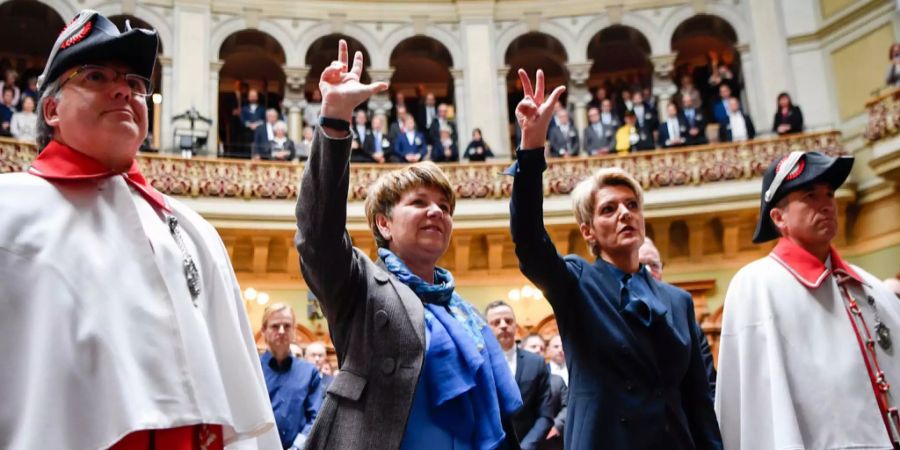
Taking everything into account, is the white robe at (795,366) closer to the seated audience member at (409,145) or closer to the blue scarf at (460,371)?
the blue scarf at (460,371)

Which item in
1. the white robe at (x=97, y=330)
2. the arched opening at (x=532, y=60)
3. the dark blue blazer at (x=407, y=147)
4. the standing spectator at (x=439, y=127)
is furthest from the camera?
the arched opening at (x=532, y=60)

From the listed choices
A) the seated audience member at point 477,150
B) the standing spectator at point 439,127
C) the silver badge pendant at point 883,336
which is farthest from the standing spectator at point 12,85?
the silver badge pendant at point 883,336

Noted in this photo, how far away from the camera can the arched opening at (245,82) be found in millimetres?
14242

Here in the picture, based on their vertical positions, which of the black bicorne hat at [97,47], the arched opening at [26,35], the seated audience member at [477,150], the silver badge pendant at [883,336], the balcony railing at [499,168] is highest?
the arched opening at [26,35]

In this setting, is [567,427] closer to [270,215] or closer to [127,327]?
[127,327]

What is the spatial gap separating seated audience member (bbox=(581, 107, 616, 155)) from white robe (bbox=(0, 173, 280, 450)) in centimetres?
1249

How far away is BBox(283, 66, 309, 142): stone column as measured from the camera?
15008mm

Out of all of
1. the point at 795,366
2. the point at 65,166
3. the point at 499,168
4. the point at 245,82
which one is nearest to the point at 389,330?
the point at 65,166

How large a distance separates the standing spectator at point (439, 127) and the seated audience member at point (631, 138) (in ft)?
9.42

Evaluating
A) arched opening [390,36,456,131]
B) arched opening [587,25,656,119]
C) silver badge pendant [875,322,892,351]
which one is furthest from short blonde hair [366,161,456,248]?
arched opening [587,25,656,119]

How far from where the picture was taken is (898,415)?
2.59 metres

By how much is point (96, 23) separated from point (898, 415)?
2631 mm

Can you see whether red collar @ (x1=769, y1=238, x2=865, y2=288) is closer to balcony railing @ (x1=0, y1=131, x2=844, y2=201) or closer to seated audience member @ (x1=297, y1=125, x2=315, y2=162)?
balcony railing @ (x1=0, y1=131, x2=844, y2=201)

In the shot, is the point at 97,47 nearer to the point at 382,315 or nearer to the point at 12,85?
the point at 382,315
